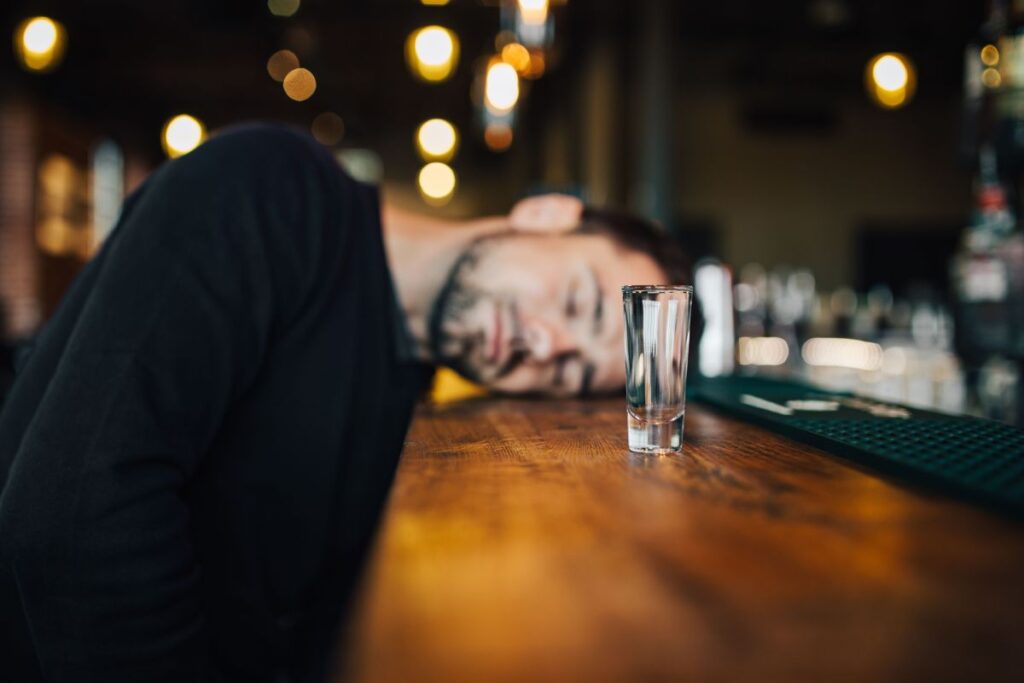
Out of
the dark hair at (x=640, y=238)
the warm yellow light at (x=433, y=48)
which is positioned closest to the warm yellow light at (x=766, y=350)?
the warm yellow light at (x=433, y=48)

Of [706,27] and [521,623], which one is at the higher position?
[706,27]

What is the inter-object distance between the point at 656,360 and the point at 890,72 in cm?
444

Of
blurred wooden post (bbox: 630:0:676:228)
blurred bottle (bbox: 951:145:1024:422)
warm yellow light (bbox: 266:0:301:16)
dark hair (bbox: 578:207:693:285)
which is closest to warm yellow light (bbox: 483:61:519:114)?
warm yellow light (bbox: 266:0:301:16)

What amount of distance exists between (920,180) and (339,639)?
11524mm

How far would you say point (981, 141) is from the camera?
86.4 inches

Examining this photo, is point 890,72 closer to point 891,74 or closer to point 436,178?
point 891,74

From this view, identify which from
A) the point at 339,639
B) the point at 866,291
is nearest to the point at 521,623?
the point at 339,639

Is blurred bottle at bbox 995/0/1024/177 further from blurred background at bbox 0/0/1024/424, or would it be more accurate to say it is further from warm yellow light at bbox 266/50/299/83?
warm yellow light at bbox 266/50/299/83

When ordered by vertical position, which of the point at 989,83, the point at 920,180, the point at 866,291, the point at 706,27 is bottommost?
the point at 866,291

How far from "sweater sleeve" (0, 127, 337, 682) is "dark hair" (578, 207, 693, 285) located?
2.08 ft

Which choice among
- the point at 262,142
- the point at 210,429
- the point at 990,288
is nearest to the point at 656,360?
the point at 210,429

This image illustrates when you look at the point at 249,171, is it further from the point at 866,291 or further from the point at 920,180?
the point at 920,180

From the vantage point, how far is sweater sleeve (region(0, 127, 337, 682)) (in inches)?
33.3

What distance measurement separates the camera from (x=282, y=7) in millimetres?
5211
